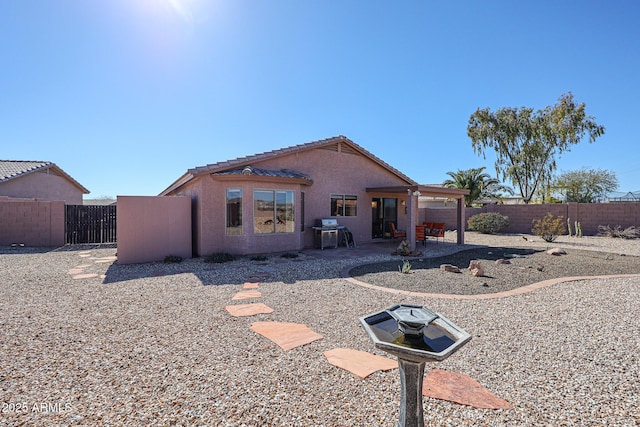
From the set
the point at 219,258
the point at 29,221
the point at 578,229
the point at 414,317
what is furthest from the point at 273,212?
the point at 578,229

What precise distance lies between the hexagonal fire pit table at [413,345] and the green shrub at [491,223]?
21.2 meters

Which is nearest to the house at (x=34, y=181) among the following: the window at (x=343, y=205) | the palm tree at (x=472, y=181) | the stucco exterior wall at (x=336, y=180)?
the stucco exterior wall at (x=336, y=180)

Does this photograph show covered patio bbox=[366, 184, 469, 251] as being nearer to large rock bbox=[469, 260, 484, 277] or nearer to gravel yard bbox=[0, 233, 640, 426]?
large rock bbox=[469, 260, 484, 277]

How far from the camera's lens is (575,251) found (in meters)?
12.0

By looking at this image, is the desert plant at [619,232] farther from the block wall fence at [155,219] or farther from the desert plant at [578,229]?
the desert plant at [578,229]

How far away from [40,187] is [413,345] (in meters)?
26.6

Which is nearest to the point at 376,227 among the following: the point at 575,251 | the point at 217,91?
the point at 575,251

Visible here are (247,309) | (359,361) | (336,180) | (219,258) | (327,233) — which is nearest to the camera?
(359,361)

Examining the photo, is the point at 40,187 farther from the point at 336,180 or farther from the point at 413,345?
the point at 413,345

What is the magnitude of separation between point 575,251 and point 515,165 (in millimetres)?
20594

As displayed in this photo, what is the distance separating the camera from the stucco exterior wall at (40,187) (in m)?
18.0

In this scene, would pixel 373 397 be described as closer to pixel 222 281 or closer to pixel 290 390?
pixel 290 390

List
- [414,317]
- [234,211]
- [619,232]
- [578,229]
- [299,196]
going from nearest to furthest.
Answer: [414,317]
[234,211]
[299,196]
[619,232]
[578,229]

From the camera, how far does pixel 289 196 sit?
37.2 ft
